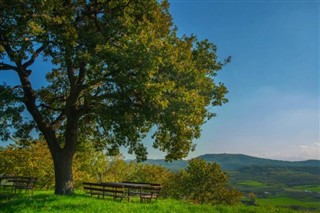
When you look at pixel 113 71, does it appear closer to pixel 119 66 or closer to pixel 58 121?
pixel 119 66

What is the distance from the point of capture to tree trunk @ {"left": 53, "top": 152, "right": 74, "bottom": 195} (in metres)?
25.0

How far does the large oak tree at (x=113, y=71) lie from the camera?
66.6 ft

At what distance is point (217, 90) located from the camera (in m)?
27.3

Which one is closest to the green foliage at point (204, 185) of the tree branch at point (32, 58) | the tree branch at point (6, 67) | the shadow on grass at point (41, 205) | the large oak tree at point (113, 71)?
the large oak tree at point (113, 71)

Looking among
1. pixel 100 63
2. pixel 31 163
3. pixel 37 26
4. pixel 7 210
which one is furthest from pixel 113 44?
pixel 31 163

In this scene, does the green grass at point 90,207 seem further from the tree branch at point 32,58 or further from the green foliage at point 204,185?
the green foliage at point 204,185

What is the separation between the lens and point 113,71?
21938 mm

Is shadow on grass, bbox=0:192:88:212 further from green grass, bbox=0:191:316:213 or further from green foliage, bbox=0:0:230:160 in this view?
green foliage, bbox=0:0:230:160

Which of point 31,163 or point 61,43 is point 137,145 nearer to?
point 61,43

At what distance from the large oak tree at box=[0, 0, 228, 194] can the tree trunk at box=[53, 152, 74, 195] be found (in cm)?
7

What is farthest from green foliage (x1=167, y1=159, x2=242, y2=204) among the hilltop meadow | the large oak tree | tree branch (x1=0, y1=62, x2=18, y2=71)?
tree branch (x1=0, y1=62, x2=18, y2=71)

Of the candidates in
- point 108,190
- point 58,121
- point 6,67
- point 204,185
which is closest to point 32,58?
point 6,67

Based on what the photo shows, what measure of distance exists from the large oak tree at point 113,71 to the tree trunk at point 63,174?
0.24 ft

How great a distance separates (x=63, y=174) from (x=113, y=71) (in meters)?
9.04
